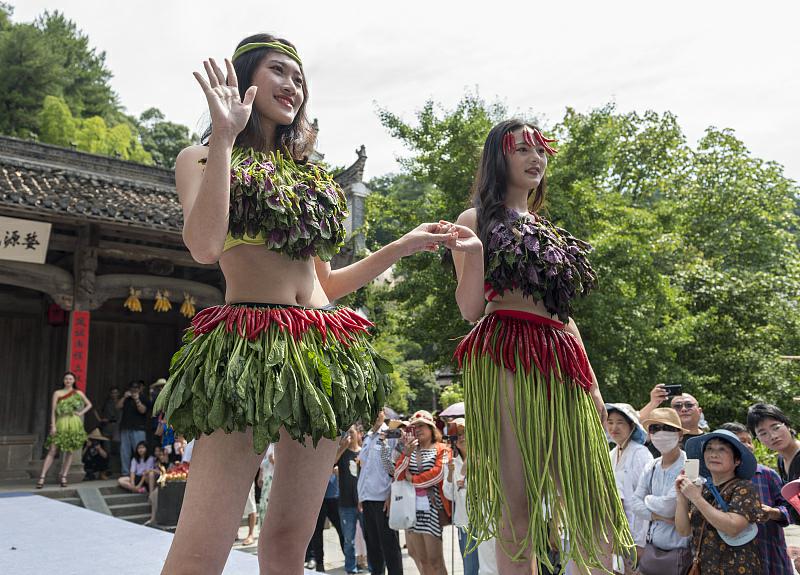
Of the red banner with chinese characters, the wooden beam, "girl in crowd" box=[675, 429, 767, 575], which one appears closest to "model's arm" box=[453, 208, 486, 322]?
"girl in crowd" box=[675, 429, 767, 575]

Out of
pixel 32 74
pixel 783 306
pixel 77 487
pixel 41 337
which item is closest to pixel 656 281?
pixel 783 306

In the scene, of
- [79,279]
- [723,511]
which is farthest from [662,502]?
[79,279]

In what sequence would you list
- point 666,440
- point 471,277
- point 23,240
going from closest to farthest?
1. point 471,277
2. point 666,440
3. point 23,240

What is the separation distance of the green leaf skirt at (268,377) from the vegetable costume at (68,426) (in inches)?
377

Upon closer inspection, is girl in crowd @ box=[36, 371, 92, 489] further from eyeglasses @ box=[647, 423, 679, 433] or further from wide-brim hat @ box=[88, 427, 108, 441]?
eyeglasses @ box=[647, 423, 679, 433]

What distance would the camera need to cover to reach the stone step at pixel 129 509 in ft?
33.7

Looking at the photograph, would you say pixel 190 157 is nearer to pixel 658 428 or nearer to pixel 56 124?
pixel 658 428

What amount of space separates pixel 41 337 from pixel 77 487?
345 cm

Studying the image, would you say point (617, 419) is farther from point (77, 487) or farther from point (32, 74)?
point (32, 74)

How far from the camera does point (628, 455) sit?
5055 mm

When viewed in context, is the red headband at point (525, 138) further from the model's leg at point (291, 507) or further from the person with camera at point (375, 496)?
the person with camera at point (375, 496)

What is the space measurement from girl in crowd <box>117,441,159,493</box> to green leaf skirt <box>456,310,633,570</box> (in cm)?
964

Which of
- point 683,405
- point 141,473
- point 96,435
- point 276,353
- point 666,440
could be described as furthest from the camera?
point 96,435

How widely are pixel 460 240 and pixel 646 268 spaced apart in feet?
34.9
